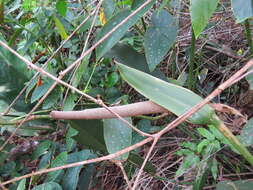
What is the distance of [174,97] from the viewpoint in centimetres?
48

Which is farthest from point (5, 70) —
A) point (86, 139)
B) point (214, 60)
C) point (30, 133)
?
point (214, 60)

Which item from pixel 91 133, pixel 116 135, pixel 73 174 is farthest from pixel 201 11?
pixel 73 174

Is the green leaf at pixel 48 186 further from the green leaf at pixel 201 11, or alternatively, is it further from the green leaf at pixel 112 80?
the green leaf at pixel 201 11

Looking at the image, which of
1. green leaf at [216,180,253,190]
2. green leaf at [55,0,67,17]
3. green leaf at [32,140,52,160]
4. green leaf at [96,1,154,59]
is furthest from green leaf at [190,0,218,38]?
green leaf at [32,140,52,160]

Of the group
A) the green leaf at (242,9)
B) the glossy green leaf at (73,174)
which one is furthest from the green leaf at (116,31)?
the glossy green leaf at (73,174)

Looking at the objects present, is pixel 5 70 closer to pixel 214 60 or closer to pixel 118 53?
pixel 118 53

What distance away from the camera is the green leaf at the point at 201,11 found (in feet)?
1.52

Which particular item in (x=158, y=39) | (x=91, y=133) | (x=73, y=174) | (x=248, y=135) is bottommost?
(x=73, y=174)

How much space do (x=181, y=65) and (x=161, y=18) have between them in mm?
357

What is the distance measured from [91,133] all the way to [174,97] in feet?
1.06

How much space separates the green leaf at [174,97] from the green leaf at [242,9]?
136 millimetres

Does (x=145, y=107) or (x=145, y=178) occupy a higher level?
(x=145, y=107)

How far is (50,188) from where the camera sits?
0.72m

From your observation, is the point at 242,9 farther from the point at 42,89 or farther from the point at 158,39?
the point at 42,89
